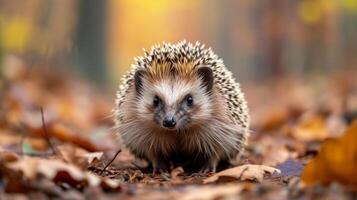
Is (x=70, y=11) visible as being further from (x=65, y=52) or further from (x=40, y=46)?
(x=40, y=46)

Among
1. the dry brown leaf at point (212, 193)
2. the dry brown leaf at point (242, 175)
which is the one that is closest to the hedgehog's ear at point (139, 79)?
the dry brown leaf at point (242, 175)

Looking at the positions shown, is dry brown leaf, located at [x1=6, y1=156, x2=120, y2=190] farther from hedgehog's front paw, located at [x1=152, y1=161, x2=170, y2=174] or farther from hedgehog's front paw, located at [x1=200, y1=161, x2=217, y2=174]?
hedgehog's front paw, located at [x1=200, y1=161, x2=217, y2=174]

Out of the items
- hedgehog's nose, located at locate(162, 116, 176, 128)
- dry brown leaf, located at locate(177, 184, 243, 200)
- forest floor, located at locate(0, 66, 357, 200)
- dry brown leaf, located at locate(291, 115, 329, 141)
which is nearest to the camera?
dry brown leaf, located at locate(177, 184, 243, 200)

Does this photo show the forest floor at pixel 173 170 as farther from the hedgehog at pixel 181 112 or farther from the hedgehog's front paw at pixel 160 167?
the hedgehog at pixel 181 112

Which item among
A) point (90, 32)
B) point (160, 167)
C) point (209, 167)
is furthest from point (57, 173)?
point (90, 32)

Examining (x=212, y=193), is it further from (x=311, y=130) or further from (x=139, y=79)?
(x=311, y=130)

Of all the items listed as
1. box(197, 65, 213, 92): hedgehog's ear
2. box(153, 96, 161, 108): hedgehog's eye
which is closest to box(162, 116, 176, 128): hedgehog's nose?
box(153, 96, 161, 108): hedgehog's eye
